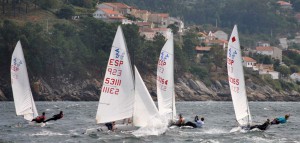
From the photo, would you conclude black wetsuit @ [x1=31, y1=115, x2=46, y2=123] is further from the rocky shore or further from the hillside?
the hillside

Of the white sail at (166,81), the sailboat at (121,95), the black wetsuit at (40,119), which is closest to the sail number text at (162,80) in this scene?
the white sail at (166,81)

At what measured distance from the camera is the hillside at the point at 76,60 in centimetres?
16262

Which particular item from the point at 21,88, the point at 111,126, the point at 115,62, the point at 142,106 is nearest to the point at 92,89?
the point at 21,88

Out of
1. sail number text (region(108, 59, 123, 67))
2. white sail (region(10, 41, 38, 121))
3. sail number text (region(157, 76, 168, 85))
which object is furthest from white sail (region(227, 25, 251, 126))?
white sail (region(10, 41, 38, 121))

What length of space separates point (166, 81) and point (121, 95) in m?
11.3

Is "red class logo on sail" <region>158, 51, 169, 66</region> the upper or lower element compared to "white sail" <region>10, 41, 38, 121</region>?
upper

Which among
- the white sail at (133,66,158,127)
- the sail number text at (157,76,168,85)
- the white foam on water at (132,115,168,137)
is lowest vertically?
the white foam on water at (132,115,168,137)

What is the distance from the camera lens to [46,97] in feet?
513

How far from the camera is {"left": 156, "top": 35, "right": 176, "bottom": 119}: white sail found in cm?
7638

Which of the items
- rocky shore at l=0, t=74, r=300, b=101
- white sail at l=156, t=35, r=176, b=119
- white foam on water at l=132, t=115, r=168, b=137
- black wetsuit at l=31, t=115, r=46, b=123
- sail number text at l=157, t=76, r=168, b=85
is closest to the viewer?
white foam on water at l=132, t=115, r=168, b=137

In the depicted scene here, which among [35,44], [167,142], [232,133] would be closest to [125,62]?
[167,142]

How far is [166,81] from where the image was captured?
77.1 m

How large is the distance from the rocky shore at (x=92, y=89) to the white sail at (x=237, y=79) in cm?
8304

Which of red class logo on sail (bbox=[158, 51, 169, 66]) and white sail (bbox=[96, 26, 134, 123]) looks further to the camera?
red class logo on sail (bbox=[158, 51, 169, 66])
